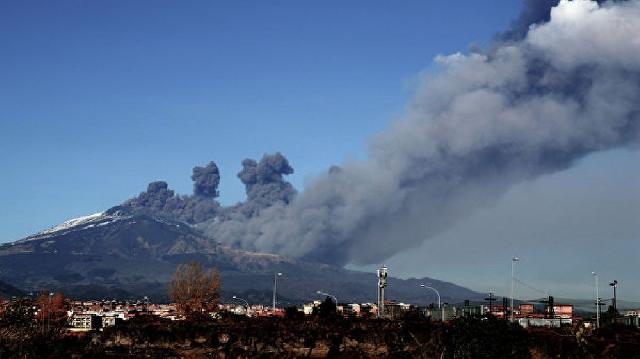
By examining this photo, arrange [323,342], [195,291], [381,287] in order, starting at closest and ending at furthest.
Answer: [323,342] < [381,287] < [195,291]

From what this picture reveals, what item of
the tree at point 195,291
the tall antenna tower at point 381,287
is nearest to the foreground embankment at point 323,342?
the tall antenna tower at point 381,287

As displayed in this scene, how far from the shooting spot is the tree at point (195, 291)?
12581 cm

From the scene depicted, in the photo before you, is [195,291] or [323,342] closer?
[323,342]

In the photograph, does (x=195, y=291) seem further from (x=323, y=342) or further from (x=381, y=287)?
(x=323, y=342)

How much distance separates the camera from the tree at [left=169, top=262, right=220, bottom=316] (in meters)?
126

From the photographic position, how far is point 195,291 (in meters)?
128

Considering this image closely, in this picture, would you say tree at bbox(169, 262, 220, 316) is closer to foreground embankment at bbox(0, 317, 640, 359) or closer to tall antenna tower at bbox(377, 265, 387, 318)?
tall antenna tower at bbox(377, 265, 387, 318)

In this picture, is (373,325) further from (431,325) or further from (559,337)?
(559,337)

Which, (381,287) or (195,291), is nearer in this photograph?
(381,287)

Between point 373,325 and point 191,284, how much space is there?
66.8 meters

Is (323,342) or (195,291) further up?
(195,291)

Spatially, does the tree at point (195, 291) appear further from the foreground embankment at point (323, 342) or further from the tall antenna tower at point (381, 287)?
the foreground embankment at point (323, 342)

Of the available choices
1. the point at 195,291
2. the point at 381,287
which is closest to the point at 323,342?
the point at 381,287

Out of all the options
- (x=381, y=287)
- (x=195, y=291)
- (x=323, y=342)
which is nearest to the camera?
(x=323, y=342)
